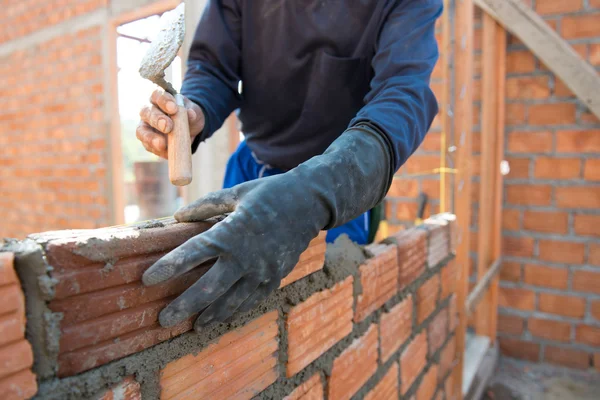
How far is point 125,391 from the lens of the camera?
1.87ft

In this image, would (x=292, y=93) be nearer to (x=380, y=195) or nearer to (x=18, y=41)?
(x=380, y=195)

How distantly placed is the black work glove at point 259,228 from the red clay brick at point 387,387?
0.60m

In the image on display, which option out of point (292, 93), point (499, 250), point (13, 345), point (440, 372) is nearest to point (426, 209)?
point (499, 250)

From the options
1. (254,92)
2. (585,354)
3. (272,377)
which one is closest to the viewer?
(272,377)

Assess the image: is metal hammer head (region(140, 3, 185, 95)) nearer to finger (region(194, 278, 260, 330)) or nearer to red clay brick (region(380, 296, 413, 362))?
finger (region(194, 278, 260, 330))

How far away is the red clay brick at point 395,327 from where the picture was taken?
1.22 metres

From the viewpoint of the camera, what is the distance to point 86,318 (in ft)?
1.73

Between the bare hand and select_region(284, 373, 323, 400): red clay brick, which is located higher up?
the bare hand

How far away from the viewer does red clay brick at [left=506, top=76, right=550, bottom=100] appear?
254 cm

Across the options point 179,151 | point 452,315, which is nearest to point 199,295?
point 179,151

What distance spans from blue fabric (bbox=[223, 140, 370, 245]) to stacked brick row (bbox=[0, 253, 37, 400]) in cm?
113

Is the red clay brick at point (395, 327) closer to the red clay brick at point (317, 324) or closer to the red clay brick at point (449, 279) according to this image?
the red clay brick at point (317, 324)

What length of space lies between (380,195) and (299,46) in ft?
2.13

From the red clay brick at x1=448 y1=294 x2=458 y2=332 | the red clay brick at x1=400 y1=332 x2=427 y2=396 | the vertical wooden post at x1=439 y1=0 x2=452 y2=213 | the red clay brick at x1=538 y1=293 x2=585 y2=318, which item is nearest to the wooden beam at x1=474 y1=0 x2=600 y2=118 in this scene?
the vertical wooden post at x1=439 y1=0 x2=452 y2=213
